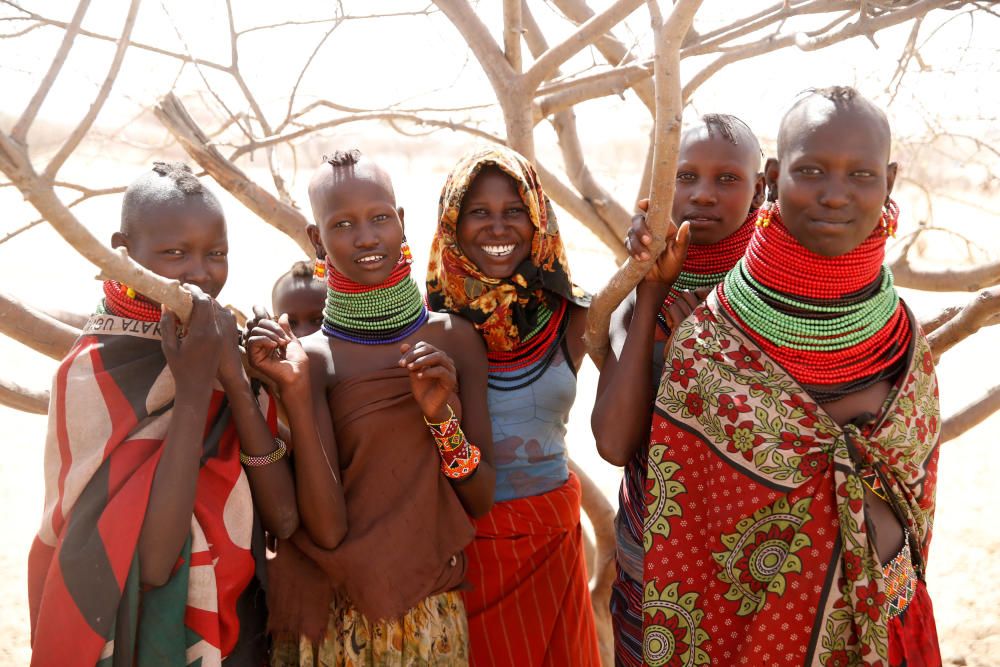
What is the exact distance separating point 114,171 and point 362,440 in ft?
94.2

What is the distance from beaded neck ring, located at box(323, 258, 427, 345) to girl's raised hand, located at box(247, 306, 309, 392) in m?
0.24

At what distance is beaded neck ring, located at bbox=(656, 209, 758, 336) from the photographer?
7.45 ft

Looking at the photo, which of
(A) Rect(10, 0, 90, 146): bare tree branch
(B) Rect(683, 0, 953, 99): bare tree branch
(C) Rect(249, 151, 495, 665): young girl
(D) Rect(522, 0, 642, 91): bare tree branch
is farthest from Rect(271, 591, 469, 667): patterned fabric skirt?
(B) Rect(683, 0, 953, 99): bare tree branch

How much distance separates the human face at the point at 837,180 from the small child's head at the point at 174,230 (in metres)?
1.23

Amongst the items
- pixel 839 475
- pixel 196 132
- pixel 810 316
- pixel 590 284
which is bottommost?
pixel 590 284

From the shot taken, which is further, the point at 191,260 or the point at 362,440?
the point at 362,440

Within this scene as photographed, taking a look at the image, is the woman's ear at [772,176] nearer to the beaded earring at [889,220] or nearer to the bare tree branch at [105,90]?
the beaded earring at [889,220]

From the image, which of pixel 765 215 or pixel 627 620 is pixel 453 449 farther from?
pixel 765 215

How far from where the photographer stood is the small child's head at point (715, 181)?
2260mm

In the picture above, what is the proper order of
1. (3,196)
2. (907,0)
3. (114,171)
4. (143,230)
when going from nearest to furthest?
(143,230)
(907,0)
(3,196)
(114,171)

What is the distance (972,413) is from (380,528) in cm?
221

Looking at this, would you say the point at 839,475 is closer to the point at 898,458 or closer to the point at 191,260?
the point at 898,458

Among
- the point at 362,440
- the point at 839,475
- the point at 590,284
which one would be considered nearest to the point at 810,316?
the point at 839,475

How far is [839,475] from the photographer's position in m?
1.89
